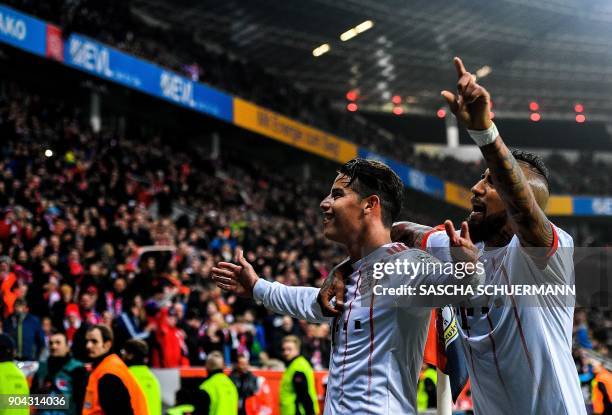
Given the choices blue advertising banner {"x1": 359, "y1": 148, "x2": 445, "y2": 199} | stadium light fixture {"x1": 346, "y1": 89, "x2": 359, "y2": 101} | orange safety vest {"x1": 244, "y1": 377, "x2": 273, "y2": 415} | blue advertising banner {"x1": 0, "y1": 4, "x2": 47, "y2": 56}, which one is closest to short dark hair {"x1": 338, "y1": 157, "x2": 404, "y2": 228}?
orange safety vest {"x1": 244, "y1": 377, "x2": 273, "y2": 415}

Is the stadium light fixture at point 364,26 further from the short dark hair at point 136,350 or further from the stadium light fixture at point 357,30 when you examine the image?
the short dark hair at point 136,350

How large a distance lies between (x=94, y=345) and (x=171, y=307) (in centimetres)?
570

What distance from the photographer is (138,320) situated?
10977mm

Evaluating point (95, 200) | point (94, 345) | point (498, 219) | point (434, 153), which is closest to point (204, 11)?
point (95, 200)

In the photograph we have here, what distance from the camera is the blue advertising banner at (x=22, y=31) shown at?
1880 cm

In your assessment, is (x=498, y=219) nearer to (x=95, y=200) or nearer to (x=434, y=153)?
(x=95, y=200)

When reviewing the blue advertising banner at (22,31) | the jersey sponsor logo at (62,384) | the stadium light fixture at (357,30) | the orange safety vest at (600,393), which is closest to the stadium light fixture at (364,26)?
the stadium light fixture at (357,30)

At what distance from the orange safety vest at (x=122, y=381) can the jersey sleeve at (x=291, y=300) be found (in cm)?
247

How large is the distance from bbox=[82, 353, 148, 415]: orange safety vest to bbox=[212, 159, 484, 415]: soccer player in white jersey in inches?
100

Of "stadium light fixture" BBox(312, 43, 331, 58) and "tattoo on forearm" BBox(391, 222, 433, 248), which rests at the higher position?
"stadium light fixture" BBox(312, 43, 331, 58)

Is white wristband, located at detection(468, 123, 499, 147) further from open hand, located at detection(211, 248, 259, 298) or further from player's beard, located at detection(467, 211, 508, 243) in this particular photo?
open hand, located at detection(211, 248, 259, 298)

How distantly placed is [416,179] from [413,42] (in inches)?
257

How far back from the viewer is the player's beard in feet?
10.7

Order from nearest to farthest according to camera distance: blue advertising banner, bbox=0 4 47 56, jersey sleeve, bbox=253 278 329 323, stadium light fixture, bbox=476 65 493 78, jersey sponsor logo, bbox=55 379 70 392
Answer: jersey sleeve, bbox=253 278 329 323, jersey sponsor logo, bbox=55 379 70 392, blue advertising banner, bbox=0 4 47 56, stadium light fixture, bbox=476 65 493 78
